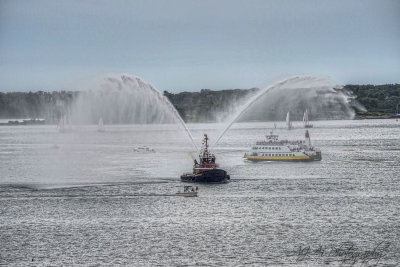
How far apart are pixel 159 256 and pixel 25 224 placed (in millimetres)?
25114

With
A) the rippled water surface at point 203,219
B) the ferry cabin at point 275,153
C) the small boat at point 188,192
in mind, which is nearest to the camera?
the rippled water surface at point 203,219

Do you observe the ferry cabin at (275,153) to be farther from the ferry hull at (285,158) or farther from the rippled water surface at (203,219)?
the rippled water surface at (203,219)

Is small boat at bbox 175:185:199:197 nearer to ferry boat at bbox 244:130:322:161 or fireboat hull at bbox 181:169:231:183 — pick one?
fireboat hull at bbox 181:169:231:183

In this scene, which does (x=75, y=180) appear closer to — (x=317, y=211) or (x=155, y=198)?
(x=155, y=198)

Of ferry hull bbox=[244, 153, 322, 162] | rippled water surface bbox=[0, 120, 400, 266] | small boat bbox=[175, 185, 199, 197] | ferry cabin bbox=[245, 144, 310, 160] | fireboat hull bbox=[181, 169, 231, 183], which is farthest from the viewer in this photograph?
ferry cabin bbox=[245, 144, 310, 160]

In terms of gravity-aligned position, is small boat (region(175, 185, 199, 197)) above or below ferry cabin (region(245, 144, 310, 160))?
below

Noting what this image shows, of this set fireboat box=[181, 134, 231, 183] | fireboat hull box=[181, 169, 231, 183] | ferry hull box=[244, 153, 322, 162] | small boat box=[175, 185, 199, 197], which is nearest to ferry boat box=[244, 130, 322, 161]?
ferry hull box=[244, 153, 322, 162]

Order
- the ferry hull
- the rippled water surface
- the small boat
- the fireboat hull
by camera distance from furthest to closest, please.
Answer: the ferry hull, the fireboat hull, the small boat, the rippled water surface

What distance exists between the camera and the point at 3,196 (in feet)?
347

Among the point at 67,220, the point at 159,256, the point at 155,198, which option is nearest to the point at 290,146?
the point at 155,198

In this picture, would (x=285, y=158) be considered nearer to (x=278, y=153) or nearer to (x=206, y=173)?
(x=278, y=153)

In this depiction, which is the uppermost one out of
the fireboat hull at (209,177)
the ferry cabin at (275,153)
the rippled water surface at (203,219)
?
the ferry cabin at (275,153)

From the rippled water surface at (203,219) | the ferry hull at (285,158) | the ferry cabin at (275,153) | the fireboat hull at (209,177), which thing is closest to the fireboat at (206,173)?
the fireboat hull at (209,177)

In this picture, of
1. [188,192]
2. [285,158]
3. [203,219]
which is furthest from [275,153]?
[203,219]
